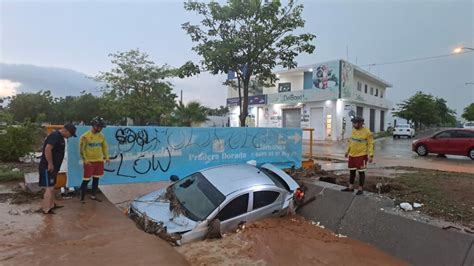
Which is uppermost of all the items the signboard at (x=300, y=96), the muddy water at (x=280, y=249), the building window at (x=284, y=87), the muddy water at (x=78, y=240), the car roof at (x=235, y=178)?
the building window at (x=284, y=87)

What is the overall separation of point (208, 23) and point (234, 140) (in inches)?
209

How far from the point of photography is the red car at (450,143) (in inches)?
668

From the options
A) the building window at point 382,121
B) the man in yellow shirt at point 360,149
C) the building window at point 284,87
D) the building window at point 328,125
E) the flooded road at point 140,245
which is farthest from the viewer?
the building window at point 382,121

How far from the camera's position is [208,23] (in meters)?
12.9

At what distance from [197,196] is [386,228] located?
10.3 ft

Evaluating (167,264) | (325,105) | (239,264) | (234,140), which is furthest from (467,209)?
(325,105)

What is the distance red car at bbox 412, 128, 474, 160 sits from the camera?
668 inches

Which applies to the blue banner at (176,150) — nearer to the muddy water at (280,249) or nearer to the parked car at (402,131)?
the muddy water at (280,249)

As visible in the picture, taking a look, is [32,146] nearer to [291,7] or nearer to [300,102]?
[291,7]

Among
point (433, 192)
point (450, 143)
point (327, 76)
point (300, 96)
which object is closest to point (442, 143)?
point (450, 143)

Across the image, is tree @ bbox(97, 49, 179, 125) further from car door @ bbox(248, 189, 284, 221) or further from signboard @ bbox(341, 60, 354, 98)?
→ car door @ bbox(248, 189, 284, 221)

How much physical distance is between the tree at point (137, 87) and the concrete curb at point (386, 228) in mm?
26078

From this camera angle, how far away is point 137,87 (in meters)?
32.2

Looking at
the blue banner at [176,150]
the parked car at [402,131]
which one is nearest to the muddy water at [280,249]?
the blue banner at [176,150]
